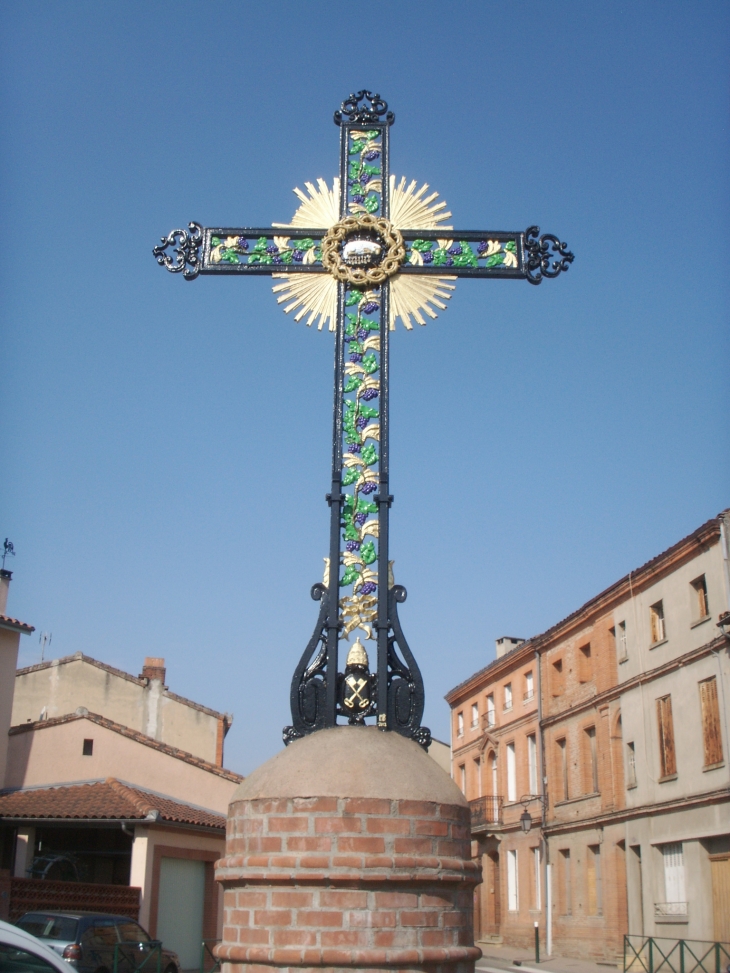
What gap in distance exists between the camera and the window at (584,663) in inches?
1350

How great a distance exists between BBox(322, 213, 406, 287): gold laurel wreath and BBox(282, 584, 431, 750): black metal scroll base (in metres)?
2.43

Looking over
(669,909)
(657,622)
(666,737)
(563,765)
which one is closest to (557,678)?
(563,765)

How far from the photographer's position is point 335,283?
23.8 ft

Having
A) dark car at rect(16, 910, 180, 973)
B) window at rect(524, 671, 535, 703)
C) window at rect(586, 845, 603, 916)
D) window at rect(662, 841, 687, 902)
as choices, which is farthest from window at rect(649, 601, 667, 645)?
dark car at rect(16, 910, 180, 973)

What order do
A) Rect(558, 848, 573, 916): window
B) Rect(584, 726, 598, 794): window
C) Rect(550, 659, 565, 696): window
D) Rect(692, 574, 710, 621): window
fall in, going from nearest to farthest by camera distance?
Rect(692, 574, 710, 621): window, Rect(584, 726, 598, 794): window, Rect(558, 848, 573, 916): window, Rect(550, 659, 565, 696): window

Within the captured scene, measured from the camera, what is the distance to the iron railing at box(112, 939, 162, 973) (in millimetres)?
15938

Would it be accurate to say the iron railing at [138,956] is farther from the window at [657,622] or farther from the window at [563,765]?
the window at [563,765]

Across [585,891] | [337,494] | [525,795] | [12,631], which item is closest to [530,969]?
[585,891]

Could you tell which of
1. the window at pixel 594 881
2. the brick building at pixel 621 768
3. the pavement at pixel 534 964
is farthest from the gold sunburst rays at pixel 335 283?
the window at pixel 594 881

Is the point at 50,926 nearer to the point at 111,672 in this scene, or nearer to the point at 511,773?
the point at 111,672

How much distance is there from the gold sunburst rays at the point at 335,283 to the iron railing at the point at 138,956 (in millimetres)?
12045

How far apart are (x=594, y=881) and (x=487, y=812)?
27.4 feet

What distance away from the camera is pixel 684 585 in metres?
27.3

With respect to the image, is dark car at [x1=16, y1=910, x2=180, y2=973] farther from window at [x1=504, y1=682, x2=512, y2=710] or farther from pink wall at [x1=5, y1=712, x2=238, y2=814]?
window at [x1=504, y1=682, x2=512, y2=710]
